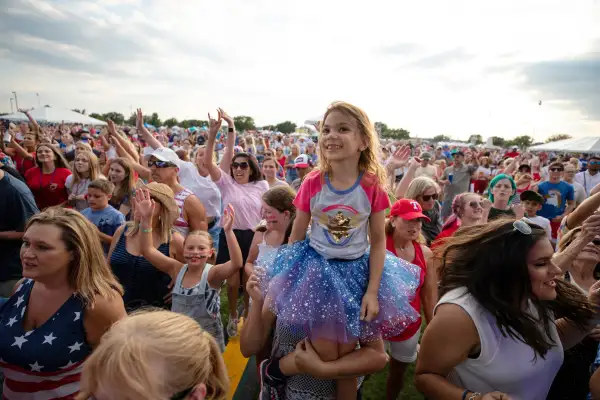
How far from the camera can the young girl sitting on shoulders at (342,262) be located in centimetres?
202

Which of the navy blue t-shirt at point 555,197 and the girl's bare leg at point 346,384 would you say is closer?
the girl's bare leg at point 346,384

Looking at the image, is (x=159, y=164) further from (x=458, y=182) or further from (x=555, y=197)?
(x=458, y=182)

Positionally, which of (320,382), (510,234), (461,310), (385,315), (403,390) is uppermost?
(510,234)

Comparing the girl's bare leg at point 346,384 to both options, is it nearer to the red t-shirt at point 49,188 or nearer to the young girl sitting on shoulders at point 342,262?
the young girl sitting on shoulders at point 342,262

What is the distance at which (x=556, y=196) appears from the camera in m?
6.64

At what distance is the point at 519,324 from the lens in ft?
6.09

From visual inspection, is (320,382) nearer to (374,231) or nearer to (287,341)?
(287,341)

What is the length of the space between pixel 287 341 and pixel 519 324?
4.08ft

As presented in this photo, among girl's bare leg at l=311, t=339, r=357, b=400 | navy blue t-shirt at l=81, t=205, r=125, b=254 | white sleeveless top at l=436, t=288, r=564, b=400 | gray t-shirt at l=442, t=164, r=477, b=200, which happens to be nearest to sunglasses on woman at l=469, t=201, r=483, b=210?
Answer: white sleeveless top at l=436, t=288, r=564, b=400

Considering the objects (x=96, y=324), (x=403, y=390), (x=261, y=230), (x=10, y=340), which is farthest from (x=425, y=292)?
(x=10, y=340)

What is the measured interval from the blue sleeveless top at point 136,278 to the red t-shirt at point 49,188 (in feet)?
10.3

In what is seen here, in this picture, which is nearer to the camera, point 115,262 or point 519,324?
point 519,324

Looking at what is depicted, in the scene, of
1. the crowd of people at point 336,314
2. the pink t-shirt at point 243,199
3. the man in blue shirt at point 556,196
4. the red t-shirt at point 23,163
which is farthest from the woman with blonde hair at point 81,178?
the man in blue shirt at point 556,196

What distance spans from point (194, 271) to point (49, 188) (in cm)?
382
